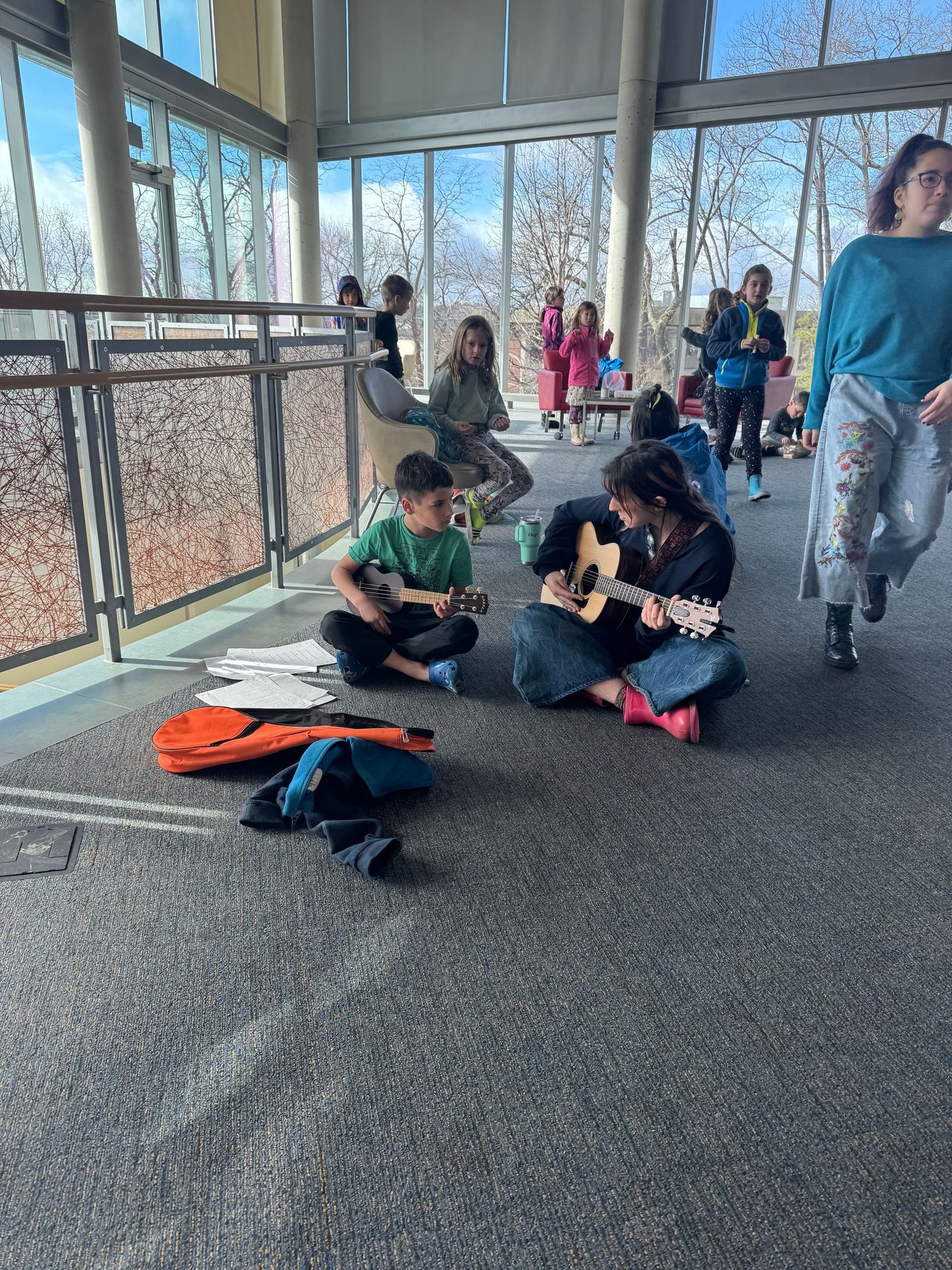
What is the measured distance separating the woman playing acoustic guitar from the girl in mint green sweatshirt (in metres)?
1.68

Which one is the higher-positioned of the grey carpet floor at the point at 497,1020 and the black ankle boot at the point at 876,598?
the black ankle boot at the point at 876,598

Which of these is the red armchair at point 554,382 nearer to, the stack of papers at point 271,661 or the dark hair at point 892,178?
the dark hair at point 892,178

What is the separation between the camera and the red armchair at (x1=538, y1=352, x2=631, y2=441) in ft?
28.8

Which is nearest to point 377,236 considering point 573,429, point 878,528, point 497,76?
point 497,76

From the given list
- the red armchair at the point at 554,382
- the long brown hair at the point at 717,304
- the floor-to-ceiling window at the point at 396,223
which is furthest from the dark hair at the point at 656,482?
the floor-to-ceiling window at the point at 396,223

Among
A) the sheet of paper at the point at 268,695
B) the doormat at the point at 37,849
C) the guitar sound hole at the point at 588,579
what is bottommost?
the doormat at the point at 37,849

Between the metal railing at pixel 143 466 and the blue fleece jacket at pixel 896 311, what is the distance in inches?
80.8

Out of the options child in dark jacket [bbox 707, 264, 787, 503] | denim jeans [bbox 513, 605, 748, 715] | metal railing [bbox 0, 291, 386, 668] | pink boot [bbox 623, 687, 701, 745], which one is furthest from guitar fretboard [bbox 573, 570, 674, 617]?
child in dark jacket [bbox 707, 264, 787, 503]

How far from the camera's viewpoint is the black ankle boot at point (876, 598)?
10.8 feet

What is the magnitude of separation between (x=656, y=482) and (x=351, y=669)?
1131 mm

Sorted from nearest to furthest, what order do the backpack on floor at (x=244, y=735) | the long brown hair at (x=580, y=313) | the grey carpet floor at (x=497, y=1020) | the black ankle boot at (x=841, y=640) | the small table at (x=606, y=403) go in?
the grey carpet floor at (x=497, y=1020), the backpack on floor at (x=244, y=735), the black ankle boot at (x=841, y=640), the small table at (x=606, y=403), the long brown hair at (x=580, y=313)

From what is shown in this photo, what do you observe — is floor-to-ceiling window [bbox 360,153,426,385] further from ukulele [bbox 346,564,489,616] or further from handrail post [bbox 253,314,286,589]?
ukulele [bbox 346,564,489,616]

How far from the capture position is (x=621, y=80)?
952 centimetres

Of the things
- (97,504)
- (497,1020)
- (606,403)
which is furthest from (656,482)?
(606,403)
